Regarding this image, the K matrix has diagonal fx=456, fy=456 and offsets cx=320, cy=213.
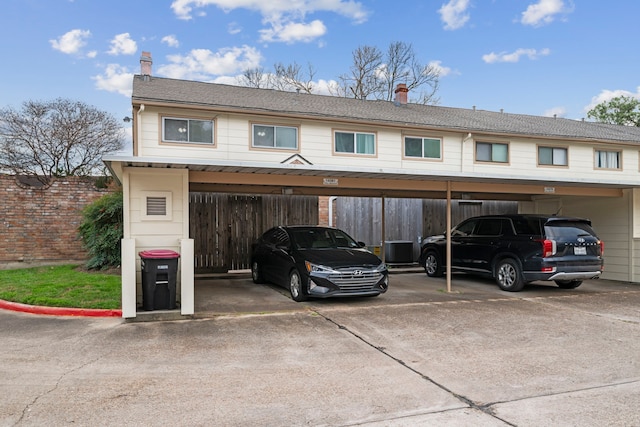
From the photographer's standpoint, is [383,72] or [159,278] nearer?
[159,278]

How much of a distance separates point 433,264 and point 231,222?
6.12 m

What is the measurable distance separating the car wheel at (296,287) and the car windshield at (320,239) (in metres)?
0.69

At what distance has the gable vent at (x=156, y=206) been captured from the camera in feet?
25.2

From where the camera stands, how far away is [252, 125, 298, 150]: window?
13992 millimetres

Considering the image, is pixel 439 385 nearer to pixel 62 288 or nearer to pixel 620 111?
pixel 62 288

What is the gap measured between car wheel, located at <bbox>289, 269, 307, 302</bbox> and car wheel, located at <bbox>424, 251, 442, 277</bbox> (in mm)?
5371

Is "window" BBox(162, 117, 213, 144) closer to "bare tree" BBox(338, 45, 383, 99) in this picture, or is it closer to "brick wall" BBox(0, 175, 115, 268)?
"brick wall" BBox(0, 175, 115, 268)

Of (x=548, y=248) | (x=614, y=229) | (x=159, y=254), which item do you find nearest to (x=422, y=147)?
(x=614, y=229)

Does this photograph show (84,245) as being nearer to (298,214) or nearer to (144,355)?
(298,214)

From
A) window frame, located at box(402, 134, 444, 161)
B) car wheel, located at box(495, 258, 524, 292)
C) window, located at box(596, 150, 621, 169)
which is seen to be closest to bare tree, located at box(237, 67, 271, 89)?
window frame, located at box(402, 134, 444, 161)

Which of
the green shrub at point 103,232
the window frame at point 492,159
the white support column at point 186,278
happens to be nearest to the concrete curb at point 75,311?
the white support column at point 186,278

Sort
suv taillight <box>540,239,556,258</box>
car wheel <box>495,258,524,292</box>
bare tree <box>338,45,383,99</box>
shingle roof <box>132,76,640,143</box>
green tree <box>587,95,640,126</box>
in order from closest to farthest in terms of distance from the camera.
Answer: suv taillight <box>540,239,556,258</box>
car wheel <box>495,258,524,292</box>
shingle roof <box>132,76,640,143</box>
bare tree <box>338,45,383,99</box>
green tree <box>587,95,640,126</box>

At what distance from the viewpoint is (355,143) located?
15258mm

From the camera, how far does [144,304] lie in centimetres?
745
